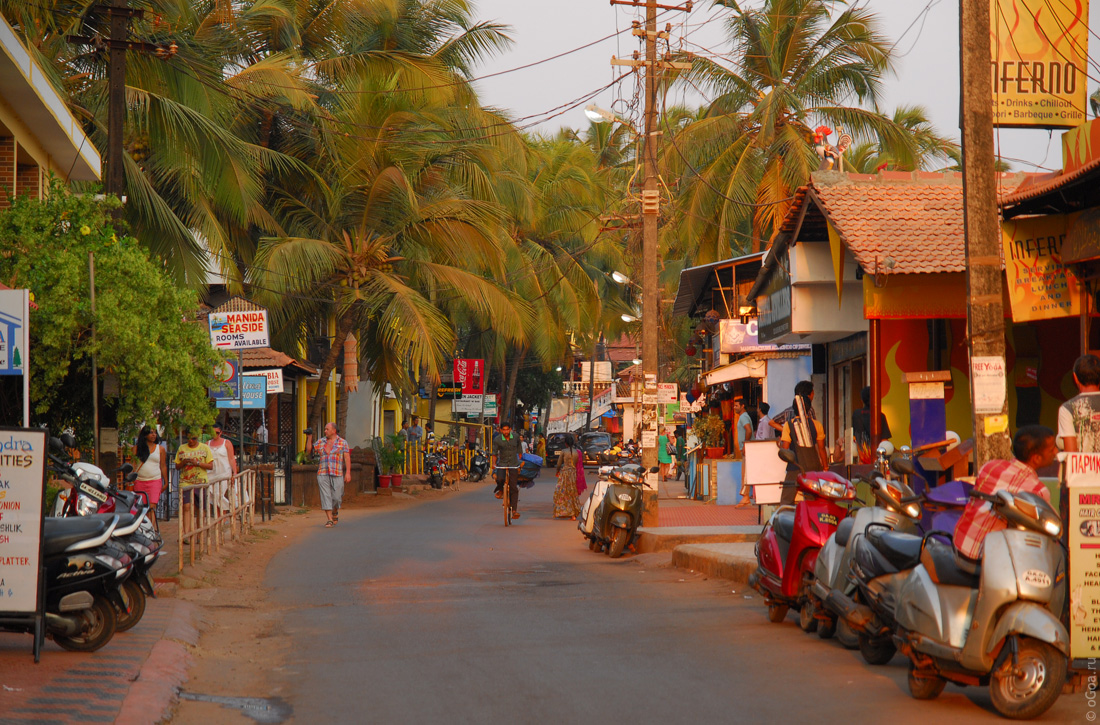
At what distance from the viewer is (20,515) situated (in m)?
7.48

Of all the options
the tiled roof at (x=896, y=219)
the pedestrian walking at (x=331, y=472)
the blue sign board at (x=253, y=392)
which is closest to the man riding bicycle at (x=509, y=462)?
the pedestrian walking at (x=331, y=472)

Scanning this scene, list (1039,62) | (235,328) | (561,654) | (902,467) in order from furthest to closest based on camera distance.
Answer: (235,328) < (1039,62) < (561,654) < (902,467)

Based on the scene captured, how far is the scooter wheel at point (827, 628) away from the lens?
342 inches

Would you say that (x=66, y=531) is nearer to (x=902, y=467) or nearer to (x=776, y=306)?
(x=902, y=467)

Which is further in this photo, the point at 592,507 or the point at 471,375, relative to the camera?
the point at 471,375

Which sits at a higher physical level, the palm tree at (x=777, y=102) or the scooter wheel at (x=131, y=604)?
the palm tree at (x=777, y=102)

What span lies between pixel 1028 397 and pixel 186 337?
10209 millimetres

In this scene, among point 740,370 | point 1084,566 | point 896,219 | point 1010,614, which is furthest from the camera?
point 740,370

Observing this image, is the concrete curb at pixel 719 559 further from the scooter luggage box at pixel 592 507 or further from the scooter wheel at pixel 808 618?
the scooter wheel at pixel 808 618

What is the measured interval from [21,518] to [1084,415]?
693 centimetres

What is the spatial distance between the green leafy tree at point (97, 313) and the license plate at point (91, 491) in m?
3.96

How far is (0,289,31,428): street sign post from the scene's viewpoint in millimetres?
9873

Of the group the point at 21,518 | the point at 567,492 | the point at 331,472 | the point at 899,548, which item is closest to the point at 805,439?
the point at 899,548

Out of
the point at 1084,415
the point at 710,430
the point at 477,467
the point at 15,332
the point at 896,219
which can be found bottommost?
the point at 477,467
